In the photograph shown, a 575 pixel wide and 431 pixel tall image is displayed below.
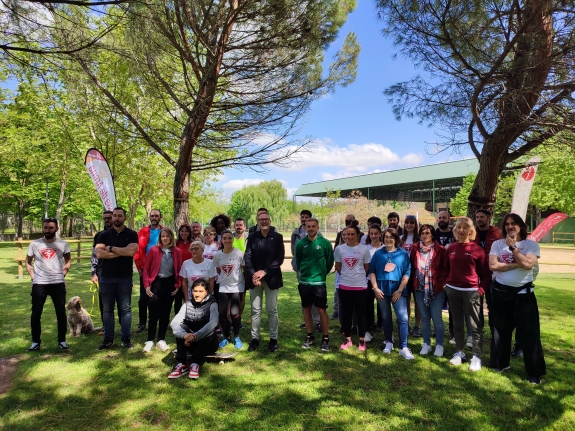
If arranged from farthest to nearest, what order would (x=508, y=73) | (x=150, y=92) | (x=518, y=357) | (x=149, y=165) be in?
(x=149, y=165), (x=150, y=92), (x=508, y=73), (x=518, y=357)

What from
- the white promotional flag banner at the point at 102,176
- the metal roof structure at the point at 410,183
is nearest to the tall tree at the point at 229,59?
the white promotional flag banner at the point at 102,176

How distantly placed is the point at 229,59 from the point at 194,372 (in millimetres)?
4915

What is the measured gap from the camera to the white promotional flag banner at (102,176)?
776 centimetres

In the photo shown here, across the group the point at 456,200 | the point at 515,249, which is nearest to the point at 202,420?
the point at 515,249

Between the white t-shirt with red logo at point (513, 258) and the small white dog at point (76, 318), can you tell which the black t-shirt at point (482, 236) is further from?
the small white dog at point (76, 318)

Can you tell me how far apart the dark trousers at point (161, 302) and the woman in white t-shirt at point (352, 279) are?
2.15 meters

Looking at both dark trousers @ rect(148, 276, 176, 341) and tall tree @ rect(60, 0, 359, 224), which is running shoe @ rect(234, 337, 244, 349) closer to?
dark trousers @ rect(148, 276, 176, 341)

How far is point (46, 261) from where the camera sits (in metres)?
4.38

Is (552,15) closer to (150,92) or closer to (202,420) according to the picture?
(202,420)

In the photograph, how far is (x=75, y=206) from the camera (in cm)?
3022

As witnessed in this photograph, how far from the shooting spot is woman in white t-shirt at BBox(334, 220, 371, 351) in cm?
442

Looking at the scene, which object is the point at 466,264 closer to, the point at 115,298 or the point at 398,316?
the point at 398,316

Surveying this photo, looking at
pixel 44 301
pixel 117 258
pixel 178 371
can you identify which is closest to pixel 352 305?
pixel 178 371

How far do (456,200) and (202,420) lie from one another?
125 ft
